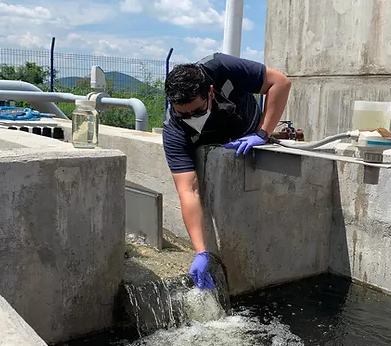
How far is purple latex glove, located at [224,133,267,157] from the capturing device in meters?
3.86

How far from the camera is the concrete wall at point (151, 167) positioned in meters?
4.70

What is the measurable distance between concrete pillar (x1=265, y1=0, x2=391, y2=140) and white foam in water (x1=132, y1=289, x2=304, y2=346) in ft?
13.5

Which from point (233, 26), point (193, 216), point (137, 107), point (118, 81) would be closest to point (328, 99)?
point (233, 26)

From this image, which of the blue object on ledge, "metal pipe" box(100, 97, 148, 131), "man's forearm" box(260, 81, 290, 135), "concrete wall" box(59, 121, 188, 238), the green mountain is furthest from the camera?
the green mountain

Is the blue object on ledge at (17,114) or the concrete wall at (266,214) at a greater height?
the blue object on ledge at (17,114)

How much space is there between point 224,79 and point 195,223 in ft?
3.44

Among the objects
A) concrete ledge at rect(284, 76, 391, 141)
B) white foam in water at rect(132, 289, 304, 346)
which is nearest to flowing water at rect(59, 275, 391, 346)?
white foam in water at rect(132, 289, 304, 346)

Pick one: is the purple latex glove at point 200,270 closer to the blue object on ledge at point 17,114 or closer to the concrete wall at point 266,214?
the concrete wall at point 266,214

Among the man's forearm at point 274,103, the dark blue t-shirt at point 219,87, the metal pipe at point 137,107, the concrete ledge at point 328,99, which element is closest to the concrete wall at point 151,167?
the dark blue t-shirt at point 219,87

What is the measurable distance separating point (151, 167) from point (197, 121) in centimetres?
132

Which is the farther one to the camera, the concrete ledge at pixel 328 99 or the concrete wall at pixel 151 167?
the concrete ledge at pixel 328 99

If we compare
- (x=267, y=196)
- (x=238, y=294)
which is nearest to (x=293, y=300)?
(x=238, y=294)

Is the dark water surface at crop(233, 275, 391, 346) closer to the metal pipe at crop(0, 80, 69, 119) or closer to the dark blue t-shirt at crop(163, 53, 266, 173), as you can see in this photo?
the dark blue t-shirt at crop(163, 53, 266, 173)

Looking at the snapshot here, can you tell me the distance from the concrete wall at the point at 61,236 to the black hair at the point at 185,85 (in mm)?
549
